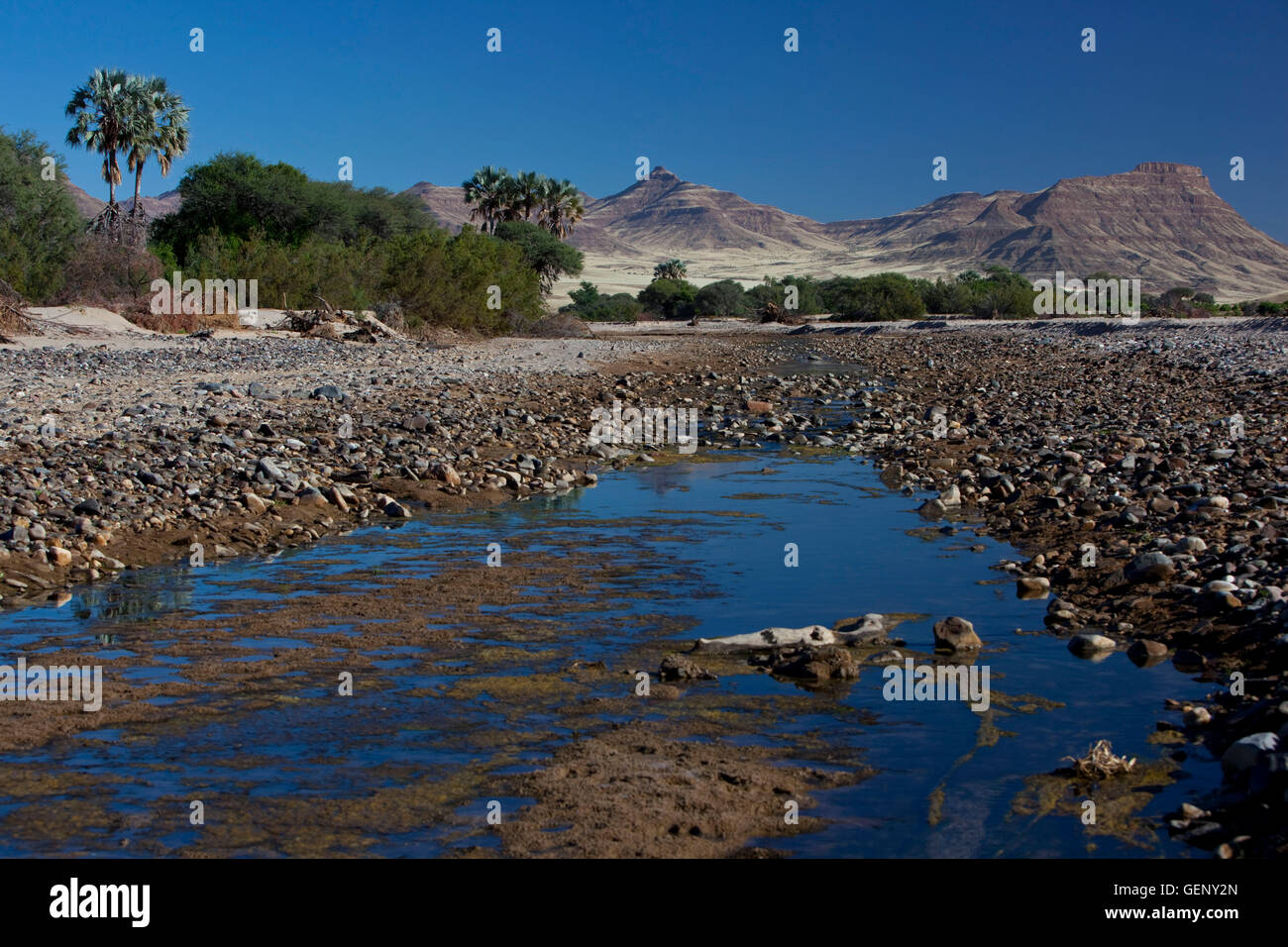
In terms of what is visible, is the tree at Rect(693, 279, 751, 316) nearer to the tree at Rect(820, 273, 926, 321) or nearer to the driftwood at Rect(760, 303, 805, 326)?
the tree at Rect(820, 273, 926, 321)

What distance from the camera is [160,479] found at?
361 inches

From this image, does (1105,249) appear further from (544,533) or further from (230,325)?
(544,533)

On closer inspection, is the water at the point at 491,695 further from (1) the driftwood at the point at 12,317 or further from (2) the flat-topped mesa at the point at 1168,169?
(2) the flat-topped mesa at the point at 1168,169

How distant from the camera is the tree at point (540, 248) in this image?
54.9 metres

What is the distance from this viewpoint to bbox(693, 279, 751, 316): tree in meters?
63.1

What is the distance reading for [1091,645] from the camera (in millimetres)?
6121

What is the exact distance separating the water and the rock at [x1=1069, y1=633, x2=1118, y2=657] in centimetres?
10

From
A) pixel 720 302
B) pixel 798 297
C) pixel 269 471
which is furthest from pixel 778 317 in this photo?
pixel 269 471

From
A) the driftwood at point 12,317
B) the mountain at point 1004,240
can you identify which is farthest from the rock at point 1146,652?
the mountain at point 1004,240

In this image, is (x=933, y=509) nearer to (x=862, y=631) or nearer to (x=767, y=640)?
(x=862, y=631)

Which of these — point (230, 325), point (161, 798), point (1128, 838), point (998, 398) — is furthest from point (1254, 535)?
point (230, 325)

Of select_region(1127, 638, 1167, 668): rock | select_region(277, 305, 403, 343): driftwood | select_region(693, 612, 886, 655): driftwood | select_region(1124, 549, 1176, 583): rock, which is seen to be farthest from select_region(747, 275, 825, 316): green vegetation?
select_region(1127, 638, 1167, 668): rock

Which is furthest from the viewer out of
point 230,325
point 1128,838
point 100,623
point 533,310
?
point 533,310
